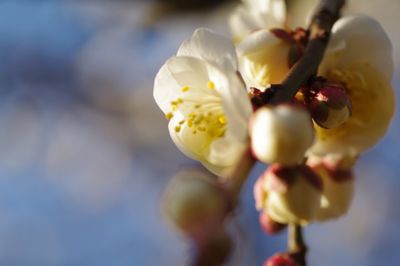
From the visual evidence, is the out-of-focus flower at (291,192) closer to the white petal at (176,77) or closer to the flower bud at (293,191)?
the flower bud at (293,191)

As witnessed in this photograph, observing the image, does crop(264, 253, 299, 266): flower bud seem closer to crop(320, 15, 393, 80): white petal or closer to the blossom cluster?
the blossom cluster

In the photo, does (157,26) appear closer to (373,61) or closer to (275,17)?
(275,17)

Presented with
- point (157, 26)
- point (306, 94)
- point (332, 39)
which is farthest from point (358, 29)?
point (157, 26)

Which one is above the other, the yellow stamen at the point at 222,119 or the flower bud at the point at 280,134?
the yellow stamen at the point at 222,119

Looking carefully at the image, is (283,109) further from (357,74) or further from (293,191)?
(357,74)

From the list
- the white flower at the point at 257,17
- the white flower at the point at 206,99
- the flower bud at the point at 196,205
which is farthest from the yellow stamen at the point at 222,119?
the flower bud at the point at 196,205

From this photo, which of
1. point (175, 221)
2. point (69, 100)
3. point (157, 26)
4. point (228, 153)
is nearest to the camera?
point (175, 221)

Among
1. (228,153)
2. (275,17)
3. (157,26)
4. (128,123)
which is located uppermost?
(128,123)
